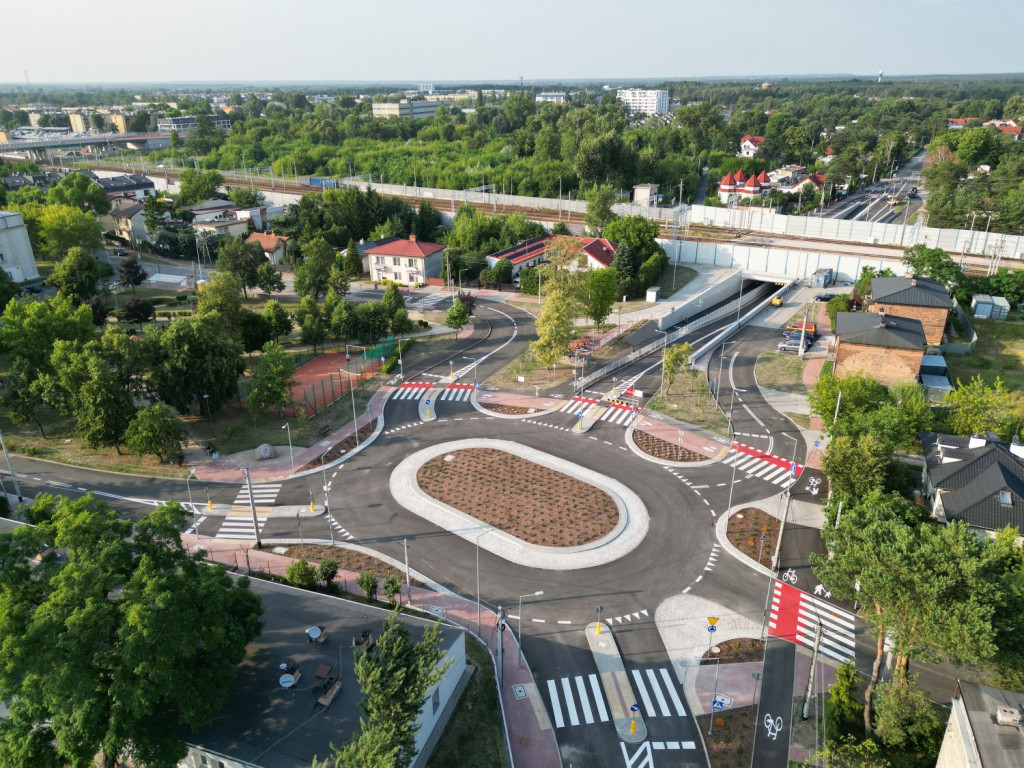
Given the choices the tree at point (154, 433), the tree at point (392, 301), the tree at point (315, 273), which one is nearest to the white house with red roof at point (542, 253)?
the tree at point (392, 301)

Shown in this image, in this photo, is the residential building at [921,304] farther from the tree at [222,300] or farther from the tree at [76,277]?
the tree at [76,277]

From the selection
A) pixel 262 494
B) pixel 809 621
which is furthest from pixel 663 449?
pixel 262 494

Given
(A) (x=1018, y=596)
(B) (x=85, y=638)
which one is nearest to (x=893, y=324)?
(A) (x=1018, y=596)

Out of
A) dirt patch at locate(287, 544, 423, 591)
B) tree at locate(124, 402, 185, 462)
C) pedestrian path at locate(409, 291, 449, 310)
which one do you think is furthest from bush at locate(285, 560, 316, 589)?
pedestrian path at locate(409, 291, 449, 310)

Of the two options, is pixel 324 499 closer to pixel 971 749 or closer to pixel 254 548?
pixel 254 548

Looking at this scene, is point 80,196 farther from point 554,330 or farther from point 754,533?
point 754,533

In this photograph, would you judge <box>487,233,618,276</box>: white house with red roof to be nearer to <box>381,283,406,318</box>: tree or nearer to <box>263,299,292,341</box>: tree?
<box>381,283,406,318</box>: tree
